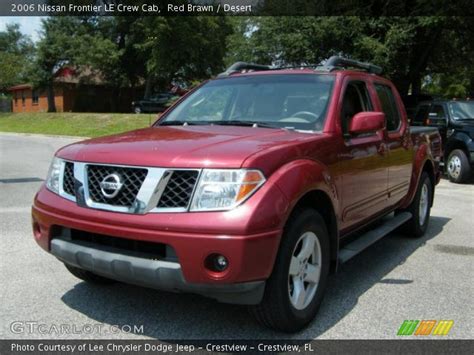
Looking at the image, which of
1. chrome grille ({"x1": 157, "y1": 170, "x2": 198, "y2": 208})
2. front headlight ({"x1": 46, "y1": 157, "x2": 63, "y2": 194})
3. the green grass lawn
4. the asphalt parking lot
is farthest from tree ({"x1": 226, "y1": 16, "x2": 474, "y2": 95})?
chrome grille ({"x1": 157, "y1": 170, "x2": 198, "y2": 208})

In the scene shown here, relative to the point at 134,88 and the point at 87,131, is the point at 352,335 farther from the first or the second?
the point at 134,88

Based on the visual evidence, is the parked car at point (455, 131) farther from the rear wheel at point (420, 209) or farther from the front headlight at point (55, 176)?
the front headlight at point (55, 176)

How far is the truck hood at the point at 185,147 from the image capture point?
3.13m

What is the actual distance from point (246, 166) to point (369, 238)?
2.12 m

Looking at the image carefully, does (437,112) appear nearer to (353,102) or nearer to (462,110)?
(462,110)

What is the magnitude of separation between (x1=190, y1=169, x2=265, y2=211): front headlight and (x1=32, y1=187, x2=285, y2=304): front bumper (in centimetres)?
6

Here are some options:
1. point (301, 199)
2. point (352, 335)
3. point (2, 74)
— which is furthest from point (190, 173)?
point (2, 74)

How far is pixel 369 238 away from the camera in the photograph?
186 inches

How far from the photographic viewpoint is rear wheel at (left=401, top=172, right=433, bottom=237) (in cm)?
619

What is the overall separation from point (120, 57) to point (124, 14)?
343 centimetres

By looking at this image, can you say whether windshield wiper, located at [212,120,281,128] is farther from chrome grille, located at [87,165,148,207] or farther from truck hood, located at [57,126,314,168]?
chrome grille, located at [87,165,148,207]

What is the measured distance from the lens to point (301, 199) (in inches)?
138

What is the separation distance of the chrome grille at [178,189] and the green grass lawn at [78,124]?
2074cm

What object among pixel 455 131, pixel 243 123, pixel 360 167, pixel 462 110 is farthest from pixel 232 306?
pixel 462 110
